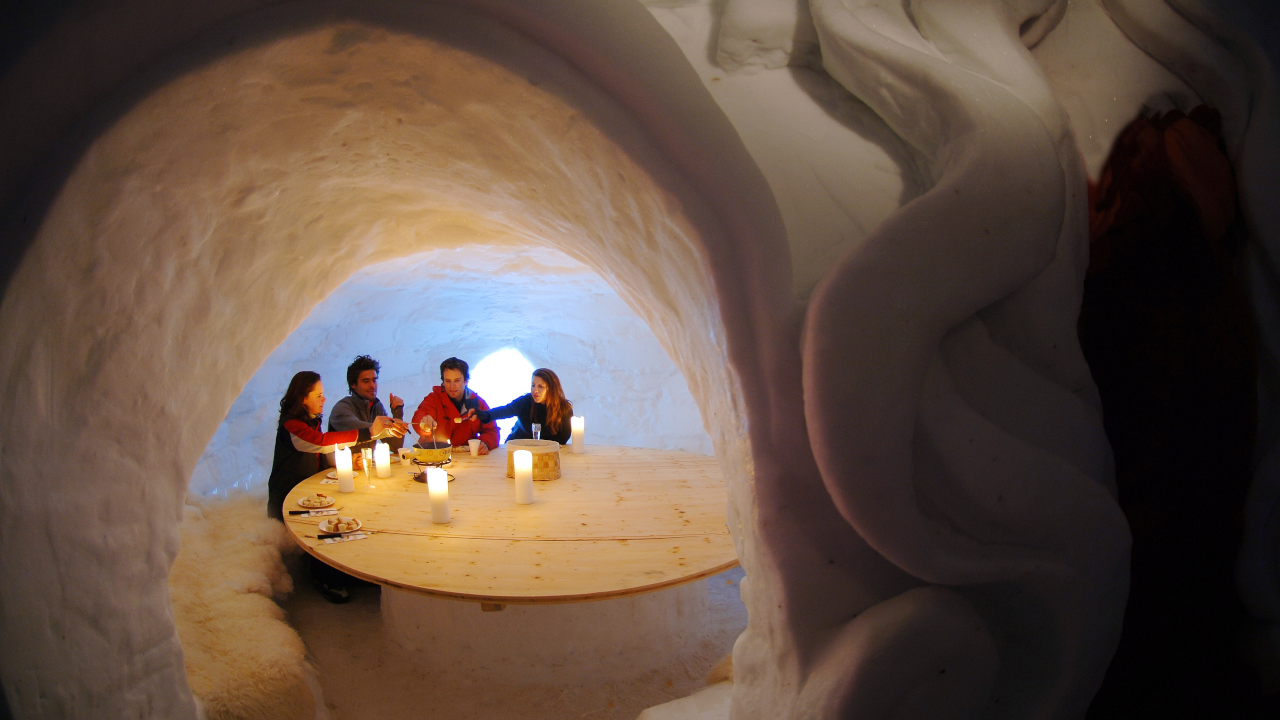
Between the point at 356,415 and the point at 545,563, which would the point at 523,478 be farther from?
the point at 356,415

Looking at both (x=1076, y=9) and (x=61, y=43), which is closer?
(x=61, y=43)

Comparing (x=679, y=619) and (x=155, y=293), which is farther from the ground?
(x=155, y=293)

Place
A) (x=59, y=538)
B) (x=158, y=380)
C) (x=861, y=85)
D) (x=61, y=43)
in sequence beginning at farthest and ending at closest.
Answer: (x=158, y=380)
(x=59, y=538)
(x=861, y=85)
(x=61, y=43)

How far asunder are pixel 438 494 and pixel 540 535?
384 mm

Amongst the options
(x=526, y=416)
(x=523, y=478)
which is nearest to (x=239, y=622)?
(x=523, y=478)

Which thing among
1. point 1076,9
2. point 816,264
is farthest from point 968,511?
point 1076,9

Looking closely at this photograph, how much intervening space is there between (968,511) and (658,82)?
0.60 meters

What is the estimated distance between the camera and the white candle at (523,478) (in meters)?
2.22

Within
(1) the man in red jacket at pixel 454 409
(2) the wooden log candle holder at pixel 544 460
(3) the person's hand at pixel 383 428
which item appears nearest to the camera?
(2) the wooden log candle holder at pixel 544 460

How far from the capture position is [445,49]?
72 centimetres

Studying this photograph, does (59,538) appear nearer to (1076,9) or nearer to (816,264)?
(816,264)

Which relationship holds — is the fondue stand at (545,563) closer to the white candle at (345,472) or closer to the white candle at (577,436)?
the white candle at (345,472)

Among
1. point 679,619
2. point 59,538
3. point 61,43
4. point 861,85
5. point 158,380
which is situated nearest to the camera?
point 61,43

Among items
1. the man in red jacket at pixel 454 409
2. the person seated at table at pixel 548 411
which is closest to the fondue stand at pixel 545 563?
the man in red jacket at pixel 454 409
